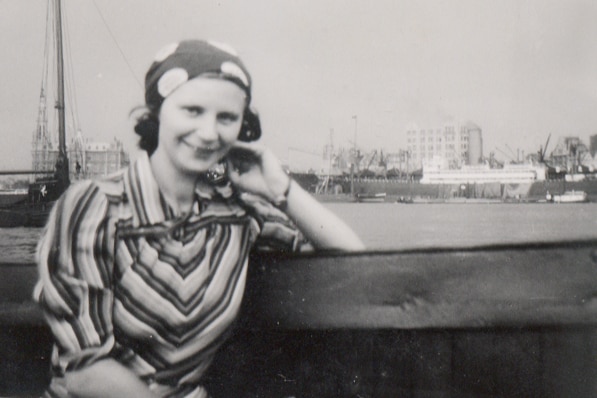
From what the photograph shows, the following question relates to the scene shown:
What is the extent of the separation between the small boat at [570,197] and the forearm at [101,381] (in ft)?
4.17

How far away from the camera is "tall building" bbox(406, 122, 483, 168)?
1.72m

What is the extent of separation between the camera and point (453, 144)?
1722 mm

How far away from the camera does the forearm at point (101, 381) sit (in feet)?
4.79

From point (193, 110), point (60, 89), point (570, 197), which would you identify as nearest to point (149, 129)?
point (193, 110)

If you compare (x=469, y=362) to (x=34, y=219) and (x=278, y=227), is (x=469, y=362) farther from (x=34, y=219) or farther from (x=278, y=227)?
(x=34, y=219)

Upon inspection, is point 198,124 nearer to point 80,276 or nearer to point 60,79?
point 80,276

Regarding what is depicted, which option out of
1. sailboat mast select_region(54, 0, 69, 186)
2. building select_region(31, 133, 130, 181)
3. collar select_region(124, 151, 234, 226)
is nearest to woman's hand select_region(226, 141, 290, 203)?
collar select_region(124, 151, 234, 226)

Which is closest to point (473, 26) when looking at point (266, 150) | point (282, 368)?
point (266, 150)

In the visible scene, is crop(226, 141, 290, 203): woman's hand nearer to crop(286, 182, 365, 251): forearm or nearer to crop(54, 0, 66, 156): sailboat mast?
crop(286, 182, 365, 251): forearm

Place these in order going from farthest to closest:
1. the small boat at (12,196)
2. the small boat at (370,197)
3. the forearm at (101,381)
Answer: the small boat at (12,196) → the small boat at (370,197) → the forearm at (101,381)

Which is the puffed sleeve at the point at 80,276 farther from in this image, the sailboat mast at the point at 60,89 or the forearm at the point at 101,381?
the sailboat mast at the point at 60,89

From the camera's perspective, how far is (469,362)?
162 cm

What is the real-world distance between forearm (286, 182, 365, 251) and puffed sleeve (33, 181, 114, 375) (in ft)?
1.62

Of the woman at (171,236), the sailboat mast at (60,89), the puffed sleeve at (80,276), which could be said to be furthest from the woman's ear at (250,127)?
the sailboat mast at (60,89)
